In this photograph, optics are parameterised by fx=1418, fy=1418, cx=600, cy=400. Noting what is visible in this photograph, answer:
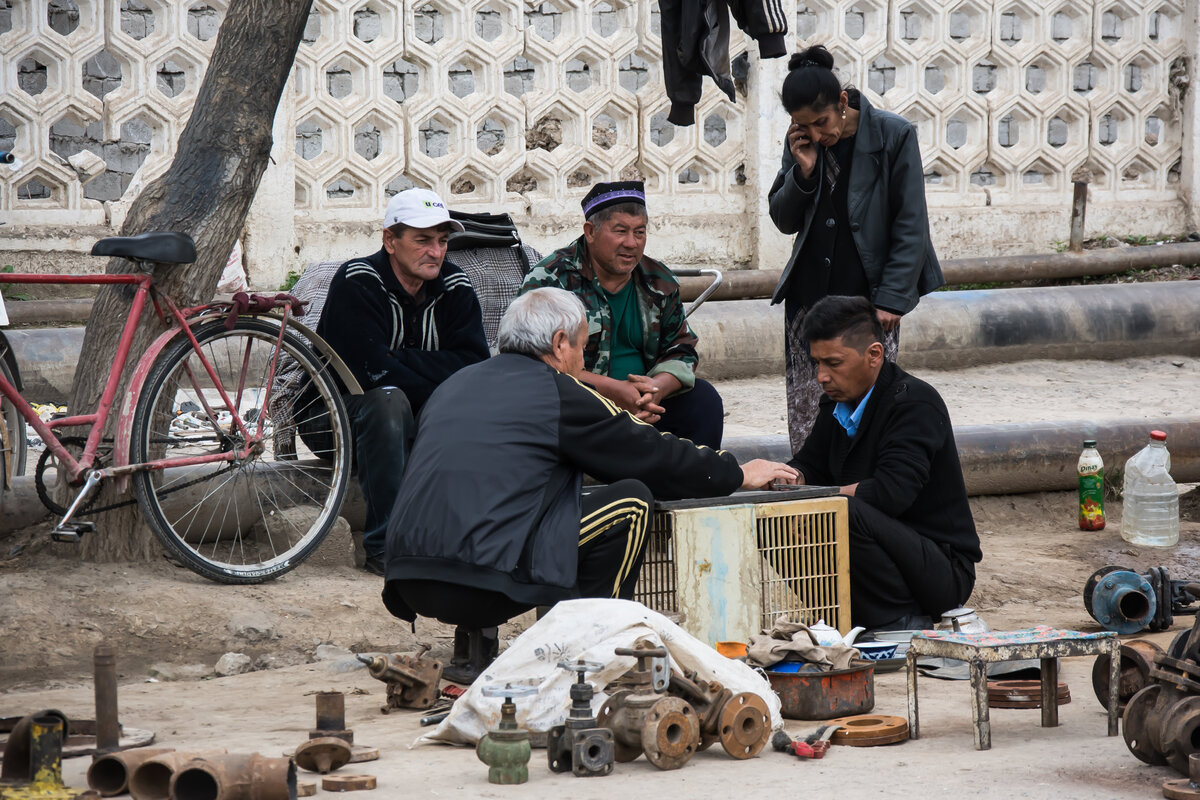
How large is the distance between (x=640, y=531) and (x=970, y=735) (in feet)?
3.39

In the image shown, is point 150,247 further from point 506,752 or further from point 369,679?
point 506,752

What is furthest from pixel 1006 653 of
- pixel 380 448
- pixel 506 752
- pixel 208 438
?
pixel 208 438

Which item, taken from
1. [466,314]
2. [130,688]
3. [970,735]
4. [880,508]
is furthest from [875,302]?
[130,688]

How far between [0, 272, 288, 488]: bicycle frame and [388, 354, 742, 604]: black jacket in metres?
1.28

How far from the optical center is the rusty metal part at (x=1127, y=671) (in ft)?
11.4

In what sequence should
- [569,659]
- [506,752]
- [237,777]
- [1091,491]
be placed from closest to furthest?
[237,777] < [506,752] < [569,659] < [1091,491]

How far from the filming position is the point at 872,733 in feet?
11.2

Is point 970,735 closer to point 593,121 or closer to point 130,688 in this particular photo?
point 130,688

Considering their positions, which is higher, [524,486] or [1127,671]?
[524,486]

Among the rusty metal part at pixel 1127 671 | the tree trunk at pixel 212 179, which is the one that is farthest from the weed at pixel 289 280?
the rusty metal part at pixel 1127 671

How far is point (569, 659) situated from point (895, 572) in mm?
1455

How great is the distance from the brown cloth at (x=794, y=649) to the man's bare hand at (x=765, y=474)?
68 centimetres

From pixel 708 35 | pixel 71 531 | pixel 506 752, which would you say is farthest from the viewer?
→ pixel 708 35

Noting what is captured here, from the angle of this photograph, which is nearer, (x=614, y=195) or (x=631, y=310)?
(x=614, y=195)
